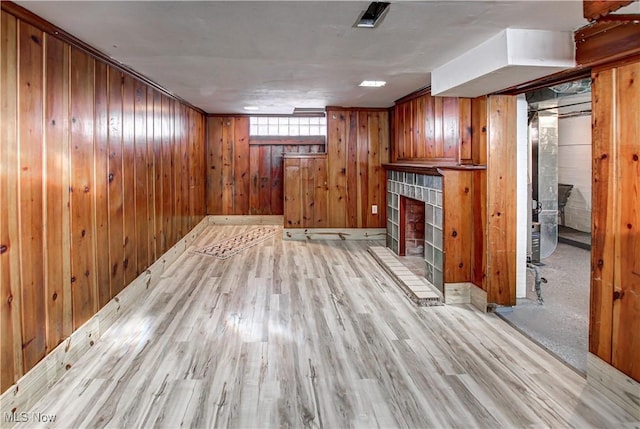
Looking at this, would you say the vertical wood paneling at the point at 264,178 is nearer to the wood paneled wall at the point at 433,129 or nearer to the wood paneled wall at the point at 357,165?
the wood paneled wall at the point at 357,165

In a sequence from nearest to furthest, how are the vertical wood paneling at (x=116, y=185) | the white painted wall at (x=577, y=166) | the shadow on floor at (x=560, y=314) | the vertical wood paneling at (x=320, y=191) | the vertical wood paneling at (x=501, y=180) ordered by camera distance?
the shadow on floor at (x=560, y=314)
the vertical wood paneling at (x=116, y=185)
the vertical wood paneling at (x=501, y=180)
the vertical wood paneling at (x=320, y=191)
the white painted wall at (x=577, y=166)

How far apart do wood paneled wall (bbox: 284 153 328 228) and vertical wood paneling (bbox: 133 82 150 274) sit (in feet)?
9.44

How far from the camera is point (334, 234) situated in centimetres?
697

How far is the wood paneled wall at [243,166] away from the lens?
8.02 meters

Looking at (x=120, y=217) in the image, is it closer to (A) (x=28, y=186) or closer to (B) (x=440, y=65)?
(A) (x=28, y=186)

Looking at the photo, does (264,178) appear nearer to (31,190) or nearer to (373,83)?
(373,83)

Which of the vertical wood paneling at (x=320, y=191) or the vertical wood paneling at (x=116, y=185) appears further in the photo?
the vertical wood paneling at (x=320, y=191)

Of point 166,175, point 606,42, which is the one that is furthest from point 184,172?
point 606,42

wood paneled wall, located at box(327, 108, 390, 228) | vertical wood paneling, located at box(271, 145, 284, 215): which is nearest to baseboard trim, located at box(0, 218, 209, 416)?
wood paneled wall, located at box(327, 108, 390, 228)

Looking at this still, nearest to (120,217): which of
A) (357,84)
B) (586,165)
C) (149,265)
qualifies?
(149,265)

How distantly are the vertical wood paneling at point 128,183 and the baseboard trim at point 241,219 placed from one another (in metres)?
4.18

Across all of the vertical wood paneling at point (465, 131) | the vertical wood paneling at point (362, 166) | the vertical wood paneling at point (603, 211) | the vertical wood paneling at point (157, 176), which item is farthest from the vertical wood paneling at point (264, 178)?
the vertical wood paneling at point (603, 211)

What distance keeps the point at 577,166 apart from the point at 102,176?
24.3 feet

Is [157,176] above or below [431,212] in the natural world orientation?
above
